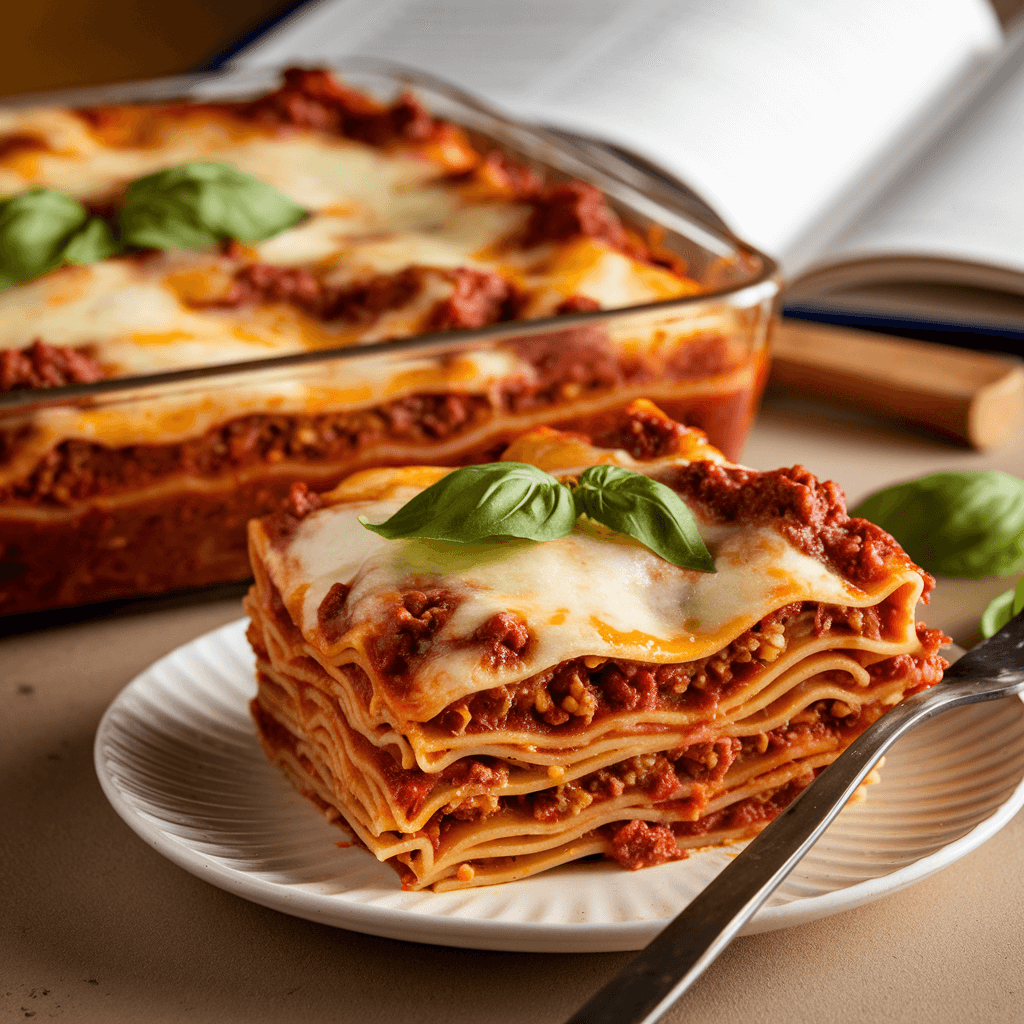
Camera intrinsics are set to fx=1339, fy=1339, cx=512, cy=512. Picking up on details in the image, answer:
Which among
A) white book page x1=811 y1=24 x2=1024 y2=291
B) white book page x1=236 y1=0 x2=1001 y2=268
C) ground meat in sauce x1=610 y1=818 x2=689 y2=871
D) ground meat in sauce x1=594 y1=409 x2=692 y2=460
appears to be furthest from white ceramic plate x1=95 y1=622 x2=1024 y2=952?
white book page x1=236 y1=0 x2=1001 y2=268

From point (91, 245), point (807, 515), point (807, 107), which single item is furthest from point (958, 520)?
point (807, 107)

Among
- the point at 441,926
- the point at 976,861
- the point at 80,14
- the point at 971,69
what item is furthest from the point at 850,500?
the point at 80,14

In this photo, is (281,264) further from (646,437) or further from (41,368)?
(646,437)

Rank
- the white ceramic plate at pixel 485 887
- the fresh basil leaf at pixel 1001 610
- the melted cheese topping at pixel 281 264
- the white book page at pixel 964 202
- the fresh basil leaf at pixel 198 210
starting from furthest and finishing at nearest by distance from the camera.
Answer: the white book page at pixel 964 202
the fresh basil leaf at pixel 198 210
the melted cheese topping at pixel 281 264
the fresh basil leaf at pixel 1001 610
the white ceramic plate at pixel 485 887

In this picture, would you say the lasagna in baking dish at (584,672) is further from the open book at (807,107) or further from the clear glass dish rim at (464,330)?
the open book at (807,107)

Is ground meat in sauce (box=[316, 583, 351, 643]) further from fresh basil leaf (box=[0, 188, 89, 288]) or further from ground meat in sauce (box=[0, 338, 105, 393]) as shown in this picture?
fresh basil leaf (box=[0, 188, 89, 288])

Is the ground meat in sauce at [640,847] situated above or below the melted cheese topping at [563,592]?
below

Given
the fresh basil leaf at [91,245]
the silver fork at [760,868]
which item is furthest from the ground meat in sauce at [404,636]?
the fresh basil leaf at [91,245]
